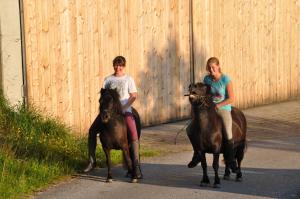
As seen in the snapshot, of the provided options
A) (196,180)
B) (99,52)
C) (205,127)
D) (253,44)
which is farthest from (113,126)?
(253,44)

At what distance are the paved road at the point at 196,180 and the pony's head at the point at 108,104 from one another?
1026 millimetres

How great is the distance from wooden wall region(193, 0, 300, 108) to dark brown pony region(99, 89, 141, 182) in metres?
7.28

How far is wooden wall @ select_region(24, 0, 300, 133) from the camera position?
1395cm

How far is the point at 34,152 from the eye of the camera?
11.8 meters

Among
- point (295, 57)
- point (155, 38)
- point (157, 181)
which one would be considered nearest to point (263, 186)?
point (157, 181)

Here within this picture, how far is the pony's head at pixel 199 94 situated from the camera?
983 centimetres

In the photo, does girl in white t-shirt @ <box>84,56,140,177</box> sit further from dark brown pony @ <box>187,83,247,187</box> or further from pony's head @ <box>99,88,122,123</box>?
dark brown pony @ <box>187,83,247,187</box>

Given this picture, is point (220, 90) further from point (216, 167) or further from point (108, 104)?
point (108, 104)

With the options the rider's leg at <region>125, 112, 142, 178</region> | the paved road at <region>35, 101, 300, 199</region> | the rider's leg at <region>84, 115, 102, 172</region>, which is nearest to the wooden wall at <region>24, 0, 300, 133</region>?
the paved road at <region>35, 101, 300, 199</region>

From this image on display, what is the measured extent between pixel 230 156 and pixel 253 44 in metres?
9.74

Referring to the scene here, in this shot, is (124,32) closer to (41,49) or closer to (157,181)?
(41,49)

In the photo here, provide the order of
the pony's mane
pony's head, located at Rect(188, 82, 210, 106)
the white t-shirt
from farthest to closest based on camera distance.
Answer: the white t-shirt → the pony's mane → pony's head, located at Rect(188, 82, 210, 106)

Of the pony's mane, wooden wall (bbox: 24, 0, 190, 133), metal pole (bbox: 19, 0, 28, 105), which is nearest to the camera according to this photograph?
the pony's mane

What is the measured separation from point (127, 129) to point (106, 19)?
192 inches
